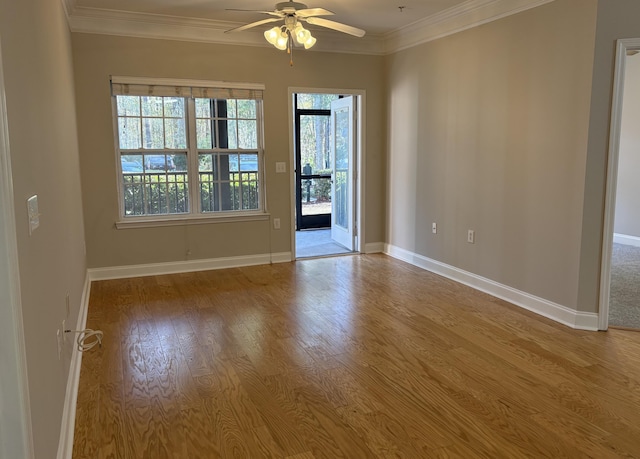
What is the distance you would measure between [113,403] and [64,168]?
5.06 ft

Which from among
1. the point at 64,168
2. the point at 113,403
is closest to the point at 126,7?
the point at 64,168

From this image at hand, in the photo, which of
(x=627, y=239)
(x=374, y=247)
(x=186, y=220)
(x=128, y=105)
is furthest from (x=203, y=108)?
(x=627, y=239)

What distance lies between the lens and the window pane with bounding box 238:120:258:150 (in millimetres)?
5535

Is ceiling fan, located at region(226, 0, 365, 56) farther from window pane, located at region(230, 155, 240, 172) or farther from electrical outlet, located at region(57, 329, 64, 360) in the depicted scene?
electrical outlet, located at region(57, 329, 64, 360)

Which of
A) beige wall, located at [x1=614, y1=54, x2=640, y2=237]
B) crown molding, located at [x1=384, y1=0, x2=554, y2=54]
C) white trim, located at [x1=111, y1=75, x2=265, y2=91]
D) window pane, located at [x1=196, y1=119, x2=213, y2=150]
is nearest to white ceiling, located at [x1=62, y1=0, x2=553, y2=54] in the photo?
crown molding, located at [x1=384, y1=0, x2=554, y2=54]

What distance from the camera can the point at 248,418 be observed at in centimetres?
246

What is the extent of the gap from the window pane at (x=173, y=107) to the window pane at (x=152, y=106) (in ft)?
0.20

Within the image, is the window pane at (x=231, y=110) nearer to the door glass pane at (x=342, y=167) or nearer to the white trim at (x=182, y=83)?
the white trim at (x=182, y=83)

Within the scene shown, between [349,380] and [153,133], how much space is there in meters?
3.58

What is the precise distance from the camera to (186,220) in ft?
17.5

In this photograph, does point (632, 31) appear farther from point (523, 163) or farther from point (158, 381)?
point (158, 381)

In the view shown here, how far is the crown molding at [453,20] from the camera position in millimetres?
4078

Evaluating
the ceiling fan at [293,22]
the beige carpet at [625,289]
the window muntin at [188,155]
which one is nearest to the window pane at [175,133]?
the window muntin at [188,155]

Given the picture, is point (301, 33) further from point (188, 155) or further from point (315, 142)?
point (315, 142)
